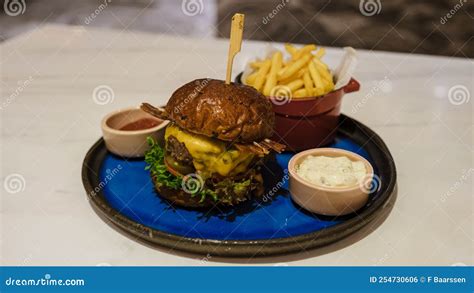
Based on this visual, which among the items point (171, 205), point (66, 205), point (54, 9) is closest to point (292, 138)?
point (171, 205)

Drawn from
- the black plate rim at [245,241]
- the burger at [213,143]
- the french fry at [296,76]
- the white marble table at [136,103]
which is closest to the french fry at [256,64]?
the french fry at [296,76]

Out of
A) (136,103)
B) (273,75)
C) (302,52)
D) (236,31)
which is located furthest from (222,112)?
(136,103)

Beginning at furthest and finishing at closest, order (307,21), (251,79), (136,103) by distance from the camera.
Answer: (307,21)
(136,103)
(251,79)

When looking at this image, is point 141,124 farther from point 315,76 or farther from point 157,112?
point 315,76

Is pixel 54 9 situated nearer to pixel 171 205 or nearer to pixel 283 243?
pixel 171 205

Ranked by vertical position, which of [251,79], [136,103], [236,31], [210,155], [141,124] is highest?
[236,31]
